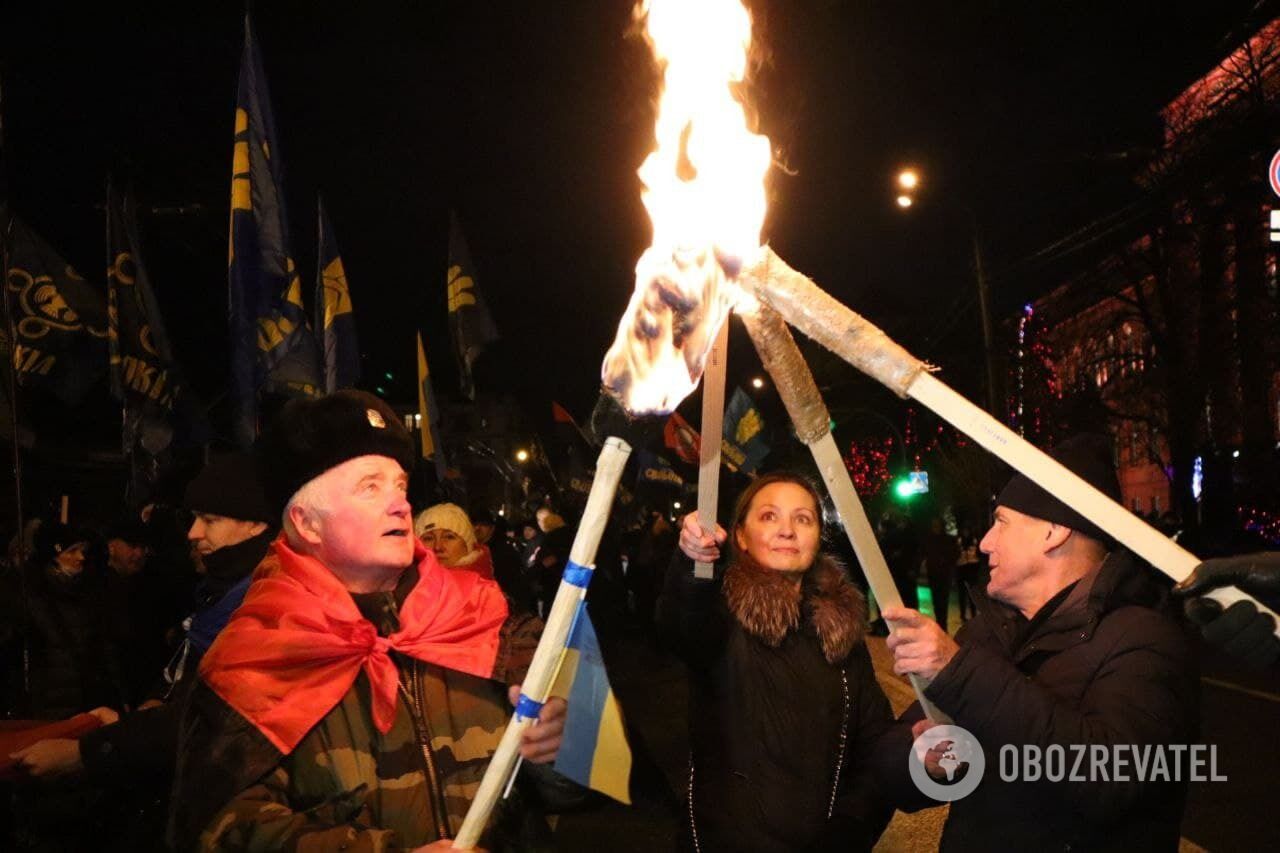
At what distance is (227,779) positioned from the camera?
2.32 meters

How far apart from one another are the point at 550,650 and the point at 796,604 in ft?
5.62

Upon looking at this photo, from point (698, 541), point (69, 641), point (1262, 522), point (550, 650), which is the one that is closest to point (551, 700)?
point (550, 650)

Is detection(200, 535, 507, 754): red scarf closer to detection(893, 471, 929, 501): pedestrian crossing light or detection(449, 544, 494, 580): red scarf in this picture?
detection(449, 544, 494, 580): red scarf

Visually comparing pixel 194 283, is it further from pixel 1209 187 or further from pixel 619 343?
pixel 619 343

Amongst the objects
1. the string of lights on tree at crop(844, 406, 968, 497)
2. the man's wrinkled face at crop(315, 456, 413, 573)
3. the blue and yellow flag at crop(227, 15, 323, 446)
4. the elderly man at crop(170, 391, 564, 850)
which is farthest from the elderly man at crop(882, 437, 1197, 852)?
the string of lights on tree at crop(844, 406, 968, 497)

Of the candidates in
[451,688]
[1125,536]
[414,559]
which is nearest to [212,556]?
[414,559]

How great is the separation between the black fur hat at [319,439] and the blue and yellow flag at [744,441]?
8573 millimetres

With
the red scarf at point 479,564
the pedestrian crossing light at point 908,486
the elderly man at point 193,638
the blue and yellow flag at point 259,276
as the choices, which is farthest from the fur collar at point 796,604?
the pedestrian crossing light at point 908,486

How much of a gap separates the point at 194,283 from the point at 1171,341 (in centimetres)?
2485

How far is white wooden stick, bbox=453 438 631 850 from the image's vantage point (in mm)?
2082

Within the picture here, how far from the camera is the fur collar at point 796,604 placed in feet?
11.8

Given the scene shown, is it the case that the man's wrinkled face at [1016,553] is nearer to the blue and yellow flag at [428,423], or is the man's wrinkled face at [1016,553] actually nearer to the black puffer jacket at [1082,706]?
the black puffer jacket at [1082,706]

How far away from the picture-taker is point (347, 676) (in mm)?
2570

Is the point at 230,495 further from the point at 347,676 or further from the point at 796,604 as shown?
the point at 796,604
